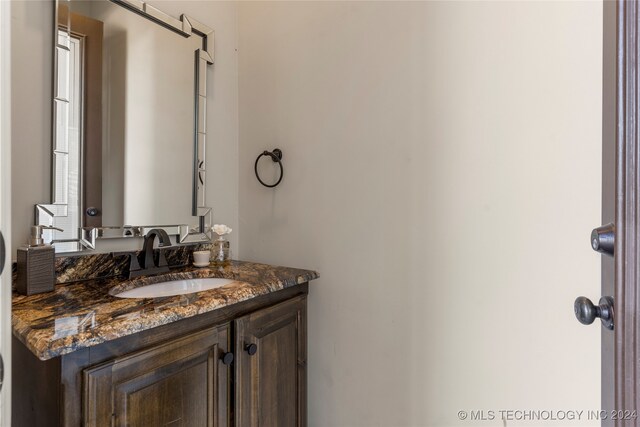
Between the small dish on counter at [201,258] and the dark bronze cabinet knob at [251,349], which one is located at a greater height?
the small dish on counter at [201,258]

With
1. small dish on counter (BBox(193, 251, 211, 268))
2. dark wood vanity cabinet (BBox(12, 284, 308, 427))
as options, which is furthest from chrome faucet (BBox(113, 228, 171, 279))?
dark wood vanity cabinet (BBox(12, 284, 308, 427))

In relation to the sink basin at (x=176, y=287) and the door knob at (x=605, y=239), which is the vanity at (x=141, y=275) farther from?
the door knob at (x=605, y=239)

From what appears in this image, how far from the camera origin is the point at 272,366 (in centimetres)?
113

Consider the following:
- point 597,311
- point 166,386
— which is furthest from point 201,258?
point 597,311

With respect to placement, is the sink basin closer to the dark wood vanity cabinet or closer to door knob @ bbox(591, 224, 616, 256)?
the dark wood vanity cabinet

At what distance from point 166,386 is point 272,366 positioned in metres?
0.39

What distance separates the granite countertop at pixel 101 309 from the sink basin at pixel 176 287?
2 cm

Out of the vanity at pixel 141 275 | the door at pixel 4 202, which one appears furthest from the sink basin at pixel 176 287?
the door at pixel 4 202

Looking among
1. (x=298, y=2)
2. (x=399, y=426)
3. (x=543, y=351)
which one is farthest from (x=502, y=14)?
(x=399, y=426)

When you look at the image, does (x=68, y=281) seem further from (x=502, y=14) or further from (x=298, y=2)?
(x=502, y=14)

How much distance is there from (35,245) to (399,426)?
1350mm

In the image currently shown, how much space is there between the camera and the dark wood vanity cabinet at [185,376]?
69 cm

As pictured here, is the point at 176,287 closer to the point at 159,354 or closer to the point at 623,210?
the point at 159,354

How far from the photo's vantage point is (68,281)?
1.07 m
